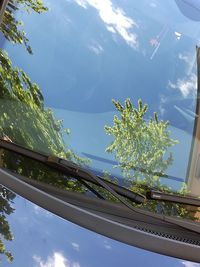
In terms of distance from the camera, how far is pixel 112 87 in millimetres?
2785

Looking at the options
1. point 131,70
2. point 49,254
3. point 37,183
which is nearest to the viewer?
point 49,254

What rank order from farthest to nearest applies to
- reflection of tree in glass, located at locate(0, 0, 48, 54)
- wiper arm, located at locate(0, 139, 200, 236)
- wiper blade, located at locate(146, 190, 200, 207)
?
reflection of tree in glass, located at locate(0, 0, 48, 54) < wiper blade, located at locate(146, 190, 200, 207) < wiper arm, located at locate(0, 139, 200, 236)

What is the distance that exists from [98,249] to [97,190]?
45 cm

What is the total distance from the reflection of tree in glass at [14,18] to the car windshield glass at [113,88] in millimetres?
18

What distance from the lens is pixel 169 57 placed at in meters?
2.81

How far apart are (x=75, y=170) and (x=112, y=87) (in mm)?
480

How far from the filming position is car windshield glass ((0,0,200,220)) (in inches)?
109

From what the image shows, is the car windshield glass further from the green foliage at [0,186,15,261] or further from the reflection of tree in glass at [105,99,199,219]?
the green foliage at [0,186,15,261]

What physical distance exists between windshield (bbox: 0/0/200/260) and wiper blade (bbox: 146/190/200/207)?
0.16 ft

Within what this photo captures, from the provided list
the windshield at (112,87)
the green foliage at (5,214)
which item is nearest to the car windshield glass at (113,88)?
the windshield at (112,87)

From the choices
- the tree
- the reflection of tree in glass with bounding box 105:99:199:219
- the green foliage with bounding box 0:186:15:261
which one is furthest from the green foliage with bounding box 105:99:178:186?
the green foliage with bounding box 0:186:15:261

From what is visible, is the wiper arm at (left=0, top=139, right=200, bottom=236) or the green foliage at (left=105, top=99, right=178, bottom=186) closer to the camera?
the wiper arm at (left=0, top=139, right=200, bottom=236)

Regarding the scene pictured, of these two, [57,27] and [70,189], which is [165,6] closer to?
[57,27]

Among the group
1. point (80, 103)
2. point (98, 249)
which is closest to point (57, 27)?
point (80, 103)
